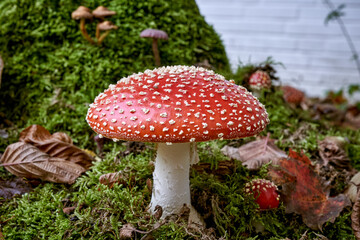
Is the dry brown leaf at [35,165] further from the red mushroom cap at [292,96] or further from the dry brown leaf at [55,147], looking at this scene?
the red mushroom cap at [292,96]

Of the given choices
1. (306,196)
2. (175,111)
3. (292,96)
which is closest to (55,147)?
Answer: (175,111)

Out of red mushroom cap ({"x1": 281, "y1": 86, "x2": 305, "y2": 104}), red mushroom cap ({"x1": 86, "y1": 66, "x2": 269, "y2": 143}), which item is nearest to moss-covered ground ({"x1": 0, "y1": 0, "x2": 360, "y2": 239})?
red mushroom cap ({"x1": 281, "y1": 86, "x2": 305, "y2": 104})

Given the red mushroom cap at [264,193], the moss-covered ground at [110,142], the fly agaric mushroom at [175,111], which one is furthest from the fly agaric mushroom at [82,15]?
the red mushroom cap at [264,193]

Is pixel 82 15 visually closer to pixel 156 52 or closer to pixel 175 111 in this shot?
pixel 156 52

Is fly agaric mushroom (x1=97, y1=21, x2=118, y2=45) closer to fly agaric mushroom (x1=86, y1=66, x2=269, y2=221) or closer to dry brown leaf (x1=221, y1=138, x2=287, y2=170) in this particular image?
fly agaric mushroom (x1=86, y1=66, x2=269, y2=221)

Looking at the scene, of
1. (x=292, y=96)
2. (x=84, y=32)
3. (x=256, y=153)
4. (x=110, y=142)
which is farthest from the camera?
(x=292, y=96)

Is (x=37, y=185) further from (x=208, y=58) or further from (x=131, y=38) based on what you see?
(x=208, y=58)
